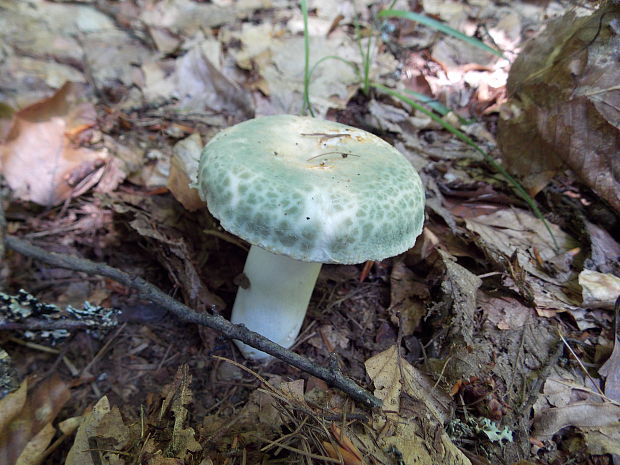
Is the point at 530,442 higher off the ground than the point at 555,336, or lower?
lower

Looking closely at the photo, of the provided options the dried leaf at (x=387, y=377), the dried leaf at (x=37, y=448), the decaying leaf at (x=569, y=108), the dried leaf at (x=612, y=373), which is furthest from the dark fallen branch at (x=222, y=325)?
the decaying leaf at (x=569, y=108)

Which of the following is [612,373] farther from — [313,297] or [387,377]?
[313,297]

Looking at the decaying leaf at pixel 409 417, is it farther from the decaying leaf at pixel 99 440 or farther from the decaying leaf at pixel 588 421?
the decaying leaf at pixel 99 440

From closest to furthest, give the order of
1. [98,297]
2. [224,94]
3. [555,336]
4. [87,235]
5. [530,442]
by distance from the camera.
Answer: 1. [530,442]
2. [555,336]
3. [98,297]
4. [87,235]
5. [224,94]

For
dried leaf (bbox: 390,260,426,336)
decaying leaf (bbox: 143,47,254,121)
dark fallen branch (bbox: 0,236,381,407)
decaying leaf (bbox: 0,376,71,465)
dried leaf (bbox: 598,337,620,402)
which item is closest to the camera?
dark fallen branch (bbox: 0,236,381,407)

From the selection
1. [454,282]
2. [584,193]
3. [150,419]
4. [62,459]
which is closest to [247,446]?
[150,419]

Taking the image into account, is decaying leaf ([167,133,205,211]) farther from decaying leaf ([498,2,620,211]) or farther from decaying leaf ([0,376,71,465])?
decaying leaf ([498,2,620,211])

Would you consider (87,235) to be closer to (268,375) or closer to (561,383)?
(268,375)

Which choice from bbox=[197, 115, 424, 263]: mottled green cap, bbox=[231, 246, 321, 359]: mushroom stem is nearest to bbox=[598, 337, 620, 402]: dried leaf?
bbox=[197, 115, 424, 263]: mottled green cap
